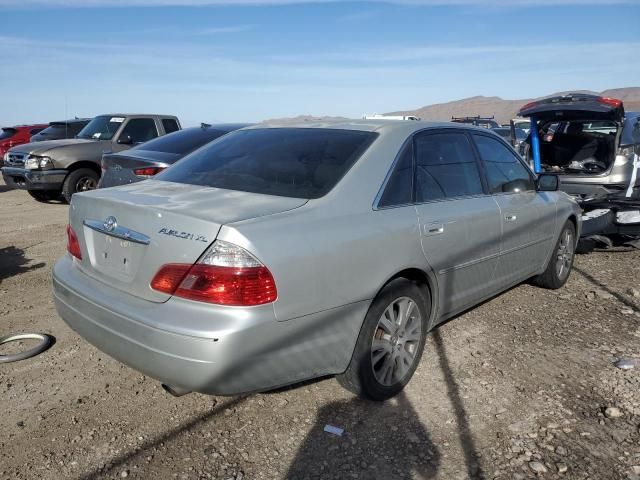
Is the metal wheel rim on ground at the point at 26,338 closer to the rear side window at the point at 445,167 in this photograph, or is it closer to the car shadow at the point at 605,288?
the rear side window at the point at 445,167

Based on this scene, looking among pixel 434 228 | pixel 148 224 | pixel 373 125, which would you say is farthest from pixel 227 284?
pixel 373 125

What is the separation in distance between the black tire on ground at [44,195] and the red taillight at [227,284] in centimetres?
895

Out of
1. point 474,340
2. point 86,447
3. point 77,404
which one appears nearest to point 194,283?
point 86,447

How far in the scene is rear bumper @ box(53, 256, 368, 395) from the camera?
2.44 m

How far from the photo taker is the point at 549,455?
9.20 feet

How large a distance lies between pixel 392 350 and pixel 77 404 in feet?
5.97

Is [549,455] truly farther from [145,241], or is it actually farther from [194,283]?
[145,241]

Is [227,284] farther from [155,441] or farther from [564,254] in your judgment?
[564,254]

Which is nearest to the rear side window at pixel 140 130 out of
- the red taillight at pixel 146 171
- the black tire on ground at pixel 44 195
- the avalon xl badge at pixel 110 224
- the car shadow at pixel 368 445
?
the black tire on ground at pixel 44 195

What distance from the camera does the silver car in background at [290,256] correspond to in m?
2.48

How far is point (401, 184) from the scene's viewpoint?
333 centimetres

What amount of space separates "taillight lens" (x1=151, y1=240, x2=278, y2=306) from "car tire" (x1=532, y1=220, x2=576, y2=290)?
12.0 ft

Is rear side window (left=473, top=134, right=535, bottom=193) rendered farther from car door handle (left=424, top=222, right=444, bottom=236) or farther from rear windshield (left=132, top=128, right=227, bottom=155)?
rear windshield (left=132, top=128, right=227, bottom=155)

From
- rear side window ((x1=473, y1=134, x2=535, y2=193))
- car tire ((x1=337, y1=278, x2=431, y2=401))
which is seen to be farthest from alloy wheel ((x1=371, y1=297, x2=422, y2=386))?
rear side window ((x1=473, y1=134, x2=535, y2=193))
